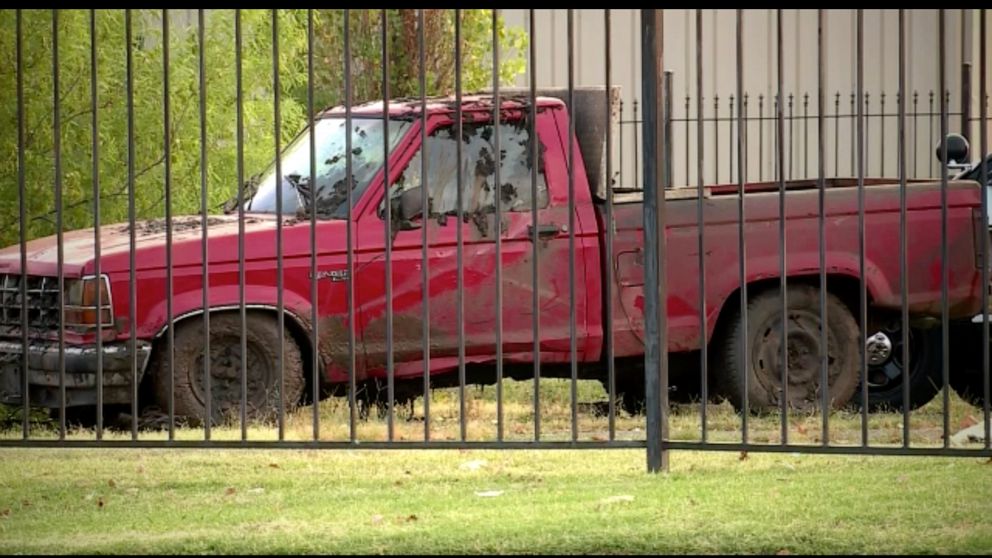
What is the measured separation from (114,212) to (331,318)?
146 inches

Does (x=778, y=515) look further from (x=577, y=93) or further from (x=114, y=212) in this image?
(x=114, y=212)

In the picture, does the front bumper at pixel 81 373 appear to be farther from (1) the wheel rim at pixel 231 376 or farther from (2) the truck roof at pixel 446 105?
(2) the truck roof at pixel 446 105

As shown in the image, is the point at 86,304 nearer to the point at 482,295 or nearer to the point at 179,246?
the point at 179,246

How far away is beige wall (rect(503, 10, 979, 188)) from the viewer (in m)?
21.0

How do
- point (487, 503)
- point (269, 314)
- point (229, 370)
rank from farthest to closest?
point (269, 314), point (229, 370), point (487, 503)

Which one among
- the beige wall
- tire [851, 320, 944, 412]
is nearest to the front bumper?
tire [851, 320, 944, 412]

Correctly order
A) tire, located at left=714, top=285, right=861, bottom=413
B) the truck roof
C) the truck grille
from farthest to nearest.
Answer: tire, located at left=714, top=285, right=861, bottom=413 < the truck roof < the truck grille

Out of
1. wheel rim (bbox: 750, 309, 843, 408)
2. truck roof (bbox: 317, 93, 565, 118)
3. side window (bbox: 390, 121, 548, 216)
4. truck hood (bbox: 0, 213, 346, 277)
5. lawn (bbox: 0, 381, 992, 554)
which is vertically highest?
truck roof (bbox: 317, 93, 565, 118)

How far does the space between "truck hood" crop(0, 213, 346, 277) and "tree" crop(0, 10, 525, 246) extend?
6.65 feet

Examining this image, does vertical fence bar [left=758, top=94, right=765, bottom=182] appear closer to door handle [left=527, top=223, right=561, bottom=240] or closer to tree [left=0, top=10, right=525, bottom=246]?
tree [left=0, top=10, right=525, bottom=246]

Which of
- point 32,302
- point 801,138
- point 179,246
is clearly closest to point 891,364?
point 179,246

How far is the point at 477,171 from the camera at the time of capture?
37.4 feet

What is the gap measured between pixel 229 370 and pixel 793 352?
A: 11.3 ft

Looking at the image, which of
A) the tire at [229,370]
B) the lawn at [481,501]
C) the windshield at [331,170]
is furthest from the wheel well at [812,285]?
the tire at [229,370]
